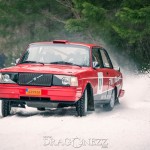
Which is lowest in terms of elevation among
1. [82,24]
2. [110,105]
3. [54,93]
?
[110,105]

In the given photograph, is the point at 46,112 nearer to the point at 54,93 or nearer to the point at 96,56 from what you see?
the point at 54,93

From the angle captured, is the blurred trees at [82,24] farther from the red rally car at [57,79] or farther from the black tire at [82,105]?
the black tire at [82,105]

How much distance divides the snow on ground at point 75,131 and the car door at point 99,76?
0.71m

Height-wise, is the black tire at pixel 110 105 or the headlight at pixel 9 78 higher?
the headlight at pixel 9 78

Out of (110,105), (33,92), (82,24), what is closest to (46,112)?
(33,92)

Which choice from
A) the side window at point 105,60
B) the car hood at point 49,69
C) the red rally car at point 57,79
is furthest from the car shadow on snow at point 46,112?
the side window at point 105,60

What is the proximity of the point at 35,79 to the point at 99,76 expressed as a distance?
6.88 feet

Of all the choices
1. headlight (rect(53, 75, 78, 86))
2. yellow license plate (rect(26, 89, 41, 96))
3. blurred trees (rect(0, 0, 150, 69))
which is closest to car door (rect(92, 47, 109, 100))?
headlight (rect(53, 75, 78, 86))

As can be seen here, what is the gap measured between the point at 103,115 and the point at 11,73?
2.25 metres

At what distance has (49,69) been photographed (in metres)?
11.6

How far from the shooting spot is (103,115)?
1245 cm

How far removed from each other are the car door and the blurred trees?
1079cm

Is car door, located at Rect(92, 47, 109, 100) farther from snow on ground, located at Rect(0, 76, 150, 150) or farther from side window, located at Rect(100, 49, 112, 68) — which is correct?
snow on ground, located at Rect(0, 76, 150, 150)

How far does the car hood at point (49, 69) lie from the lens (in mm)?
11455
